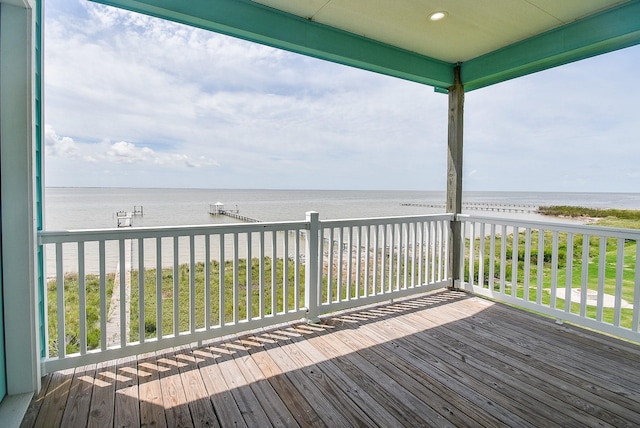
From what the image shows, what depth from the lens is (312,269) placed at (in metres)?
2.90

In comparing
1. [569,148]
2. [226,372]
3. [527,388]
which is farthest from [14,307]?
[569,148]

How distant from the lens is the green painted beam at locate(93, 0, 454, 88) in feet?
7.56

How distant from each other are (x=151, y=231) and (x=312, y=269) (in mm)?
1378

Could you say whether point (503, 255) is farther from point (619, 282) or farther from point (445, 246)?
point (619, 282)

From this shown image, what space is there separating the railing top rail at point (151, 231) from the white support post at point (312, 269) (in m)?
0.17

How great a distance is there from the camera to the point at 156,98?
12320mm

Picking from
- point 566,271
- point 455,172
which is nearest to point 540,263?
point 566,271

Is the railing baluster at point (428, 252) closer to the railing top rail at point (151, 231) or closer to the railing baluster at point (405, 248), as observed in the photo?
the railing baluster at point (405, 248)

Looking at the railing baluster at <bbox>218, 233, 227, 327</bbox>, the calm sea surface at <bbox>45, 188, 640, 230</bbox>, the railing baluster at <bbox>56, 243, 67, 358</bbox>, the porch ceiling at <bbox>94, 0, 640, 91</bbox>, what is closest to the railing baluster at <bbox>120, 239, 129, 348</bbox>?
the railing baluster at <bbox>56, 243, 67, 358</bbox>

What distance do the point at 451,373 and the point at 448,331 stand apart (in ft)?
2.31

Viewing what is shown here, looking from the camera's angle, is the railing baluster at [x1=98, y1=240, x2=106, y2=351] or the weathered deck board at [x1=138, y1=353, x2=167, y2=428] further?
the railing baluster at [x1=98, y1=240, x2=106, y2=351]

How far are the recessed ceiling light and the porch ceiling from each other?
0.12ft

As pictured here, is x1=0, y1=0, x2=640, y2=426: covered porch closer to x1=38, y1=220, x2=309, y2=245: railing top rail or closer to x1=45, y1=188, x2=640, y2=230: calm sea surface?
x1=38, y1=220, x2=309, y2=245: railing top rail

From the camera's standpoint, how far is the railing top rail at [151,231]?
193 cm
